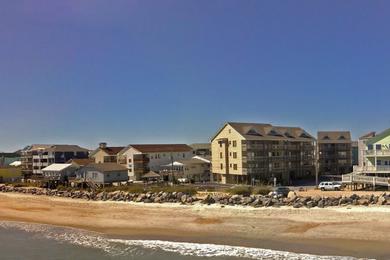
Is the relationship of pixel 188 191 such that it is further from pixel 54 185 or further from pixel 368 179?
pixel 54 185

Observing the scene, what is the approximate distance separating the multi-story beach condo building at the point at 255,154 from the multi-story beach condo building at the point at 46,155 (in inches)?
1632

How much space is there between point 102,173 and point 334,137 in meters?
50.4

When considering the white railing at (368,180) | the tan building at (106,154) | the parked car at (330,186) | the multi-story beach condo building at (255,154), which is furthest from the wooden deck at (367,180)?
the tan building at (106,154)

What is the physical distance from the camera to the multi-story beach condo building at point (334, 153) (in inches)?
3784

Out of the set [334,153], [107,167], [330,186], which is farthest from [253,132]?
[334,153]

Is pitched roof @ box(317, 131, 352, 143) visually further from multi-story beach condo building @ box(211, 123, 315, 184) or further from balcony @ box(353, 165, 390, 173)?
balcony @ box(353, 165, 390, 173)

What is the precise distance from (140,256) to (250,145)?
2089 inches

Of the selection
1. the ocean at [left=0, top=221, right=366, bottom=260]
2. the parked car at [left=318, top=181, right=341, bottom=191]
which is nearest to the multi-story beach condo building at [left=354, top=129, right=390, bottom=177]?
the parked car at [left=318, top=181, right=341, bottom=191]

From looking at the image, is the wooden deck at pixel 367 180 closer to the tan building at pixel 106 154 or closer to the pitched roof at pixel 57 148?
the tan building at pixel 106 154

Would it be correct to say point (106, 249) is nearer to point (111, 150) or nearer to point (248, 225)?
point (248, 225)

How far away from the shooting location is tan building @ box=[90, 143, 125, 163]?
95812mm

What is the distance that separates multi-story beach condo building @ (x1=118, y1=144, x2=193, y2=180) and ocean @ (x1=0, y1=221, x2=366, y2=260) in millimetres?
51467

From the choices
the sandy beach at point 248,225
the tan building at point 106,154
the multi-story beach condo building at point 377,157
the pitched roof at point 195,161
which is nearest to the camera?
the sandy beach at point 248,225

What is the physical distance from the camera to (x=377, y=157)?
63781 millimetres
